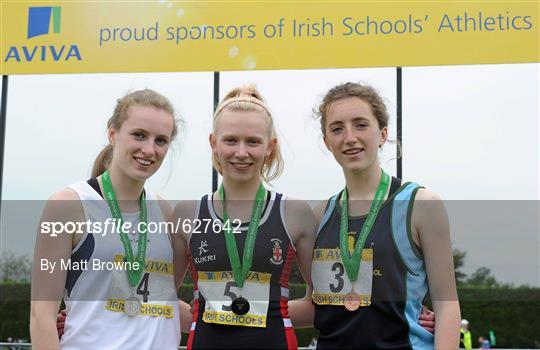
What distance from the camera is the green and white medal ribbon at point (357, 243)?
2.26 m

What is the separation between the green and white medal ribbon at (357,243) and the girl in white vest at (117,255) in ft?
2.22

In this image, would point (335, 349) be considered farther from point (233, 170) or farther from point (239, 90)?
point (239, 90)

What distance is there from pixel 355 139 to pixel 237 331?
0.85m

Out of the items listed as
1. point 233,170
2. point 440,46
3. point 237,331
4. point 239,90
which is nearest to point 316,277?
point 237,331

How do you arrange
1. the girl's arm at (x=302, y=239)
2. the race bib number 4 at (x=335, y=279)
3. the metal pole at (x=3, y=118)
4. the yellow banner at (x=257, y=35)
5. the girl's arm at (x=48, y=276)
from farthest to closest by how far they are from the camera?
the metal pole at (x=3, y=118) → the yellow banner at (x=257, y=35) → the girl's arm at (x=302, y=239) → the race bib number 4 at (x=335, y=279) → the girl's arm at (x=48, y=276)

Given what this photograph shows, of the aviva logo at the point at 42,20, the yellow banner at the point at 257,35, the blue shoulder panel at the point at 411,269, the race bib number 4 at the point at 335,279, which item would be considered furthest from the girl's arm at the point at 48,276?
the aviva logo at the point at 42,20

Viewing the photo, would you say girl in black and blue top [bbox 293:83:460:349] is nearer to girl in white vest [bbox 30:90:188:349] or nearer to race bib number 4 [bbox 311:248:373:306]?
race bib number 4 [bbox 311:248:373:306]

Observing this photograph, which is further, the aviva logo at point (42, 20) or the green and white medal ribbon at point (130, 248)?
the aviva logo at point (42, 20)

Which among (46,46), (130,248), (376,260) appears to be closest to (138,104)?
(130,248)

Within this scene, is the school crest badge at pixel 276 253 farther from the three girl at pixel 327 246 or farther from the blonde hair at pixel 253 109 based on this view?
the blonde hair at pixel 253 109

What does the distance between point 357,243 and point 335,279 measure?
0.17 m

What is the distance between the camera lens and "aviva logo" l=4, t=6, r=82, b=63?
16.1 ft

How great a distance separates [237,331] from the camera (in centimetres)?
222

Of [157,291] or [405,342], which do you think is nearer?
[405,342]
